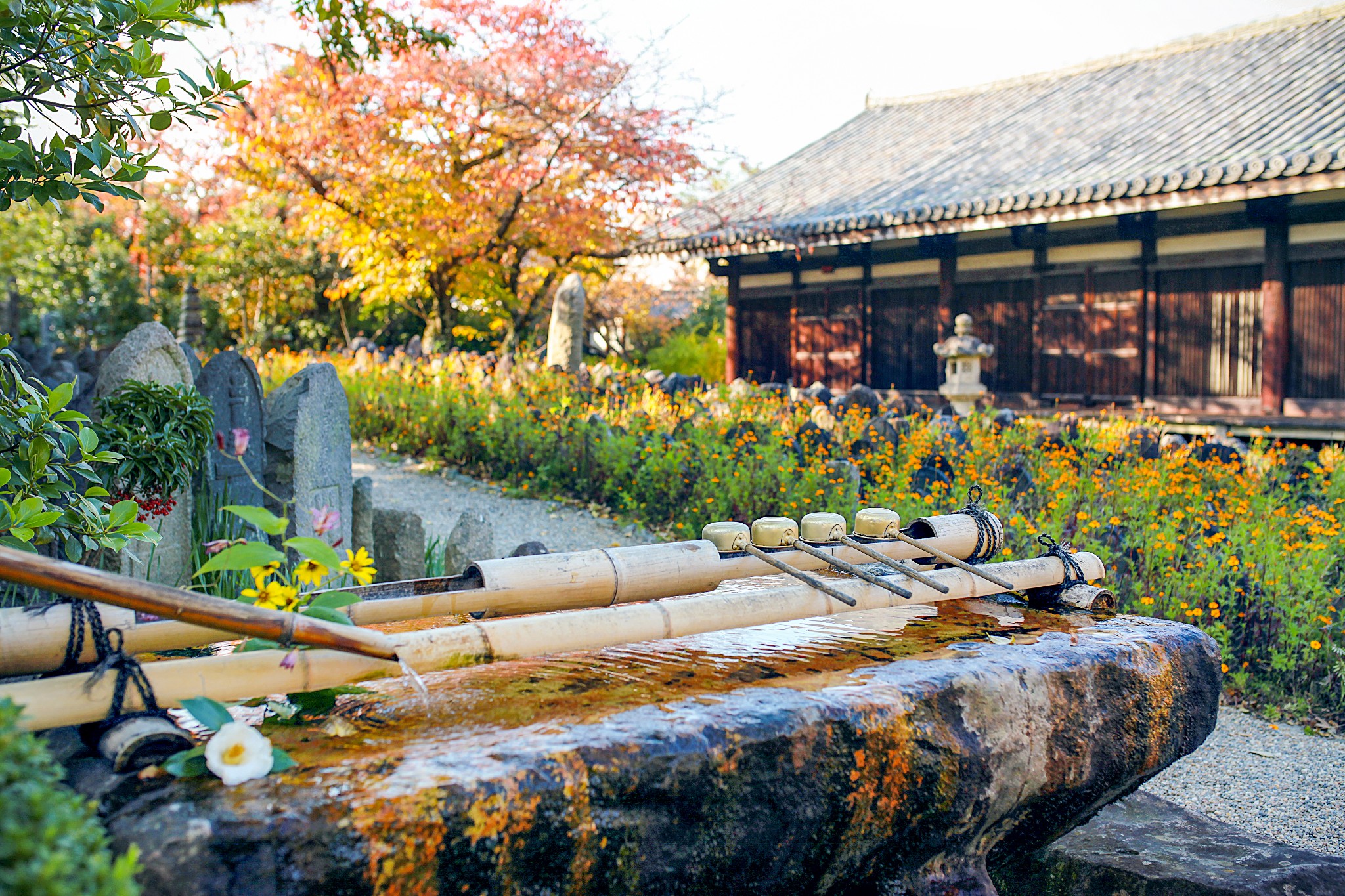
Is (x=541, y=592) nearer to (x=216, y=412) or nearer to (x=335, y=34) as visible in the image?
(x=216, y=412)

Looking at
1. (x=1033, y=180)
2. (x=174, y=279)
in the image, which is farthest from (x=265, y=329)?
(x=1033, y=180)

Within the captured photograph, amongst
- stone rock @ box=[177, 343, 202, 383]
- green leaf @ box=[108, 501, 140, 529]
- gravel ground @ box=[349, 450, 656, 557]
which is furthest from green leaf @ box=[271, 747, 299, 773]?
gravel ground @ box=[349, 450, 656, 557]

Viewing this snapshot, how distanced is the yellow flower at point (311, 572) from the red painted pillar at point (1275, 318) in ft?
32.2

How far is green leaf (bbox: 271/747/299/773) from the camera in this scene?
1061 millimetres

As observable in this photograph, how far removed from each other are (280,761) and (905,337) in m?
11.2

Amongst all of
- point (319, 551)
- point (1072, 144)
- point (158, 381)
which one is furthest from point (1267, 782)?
point (1072, 144)

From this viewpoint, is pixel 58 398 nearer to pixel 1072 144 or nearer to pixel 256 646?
pixel 256 646

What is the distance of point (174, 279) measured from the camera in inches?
665

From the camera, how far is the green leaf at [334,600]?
1.31 meters

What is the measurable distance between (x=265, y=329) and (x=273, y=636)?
16435mm

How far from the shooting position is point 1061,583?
7.23 ft

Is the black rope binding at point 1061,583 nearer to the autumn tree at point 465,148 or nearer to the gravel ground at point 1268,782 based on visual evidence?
the gravel ground at point 1268,782

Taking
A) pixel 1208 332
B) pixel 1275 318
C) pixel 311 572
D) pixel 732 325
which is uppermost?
pixel 732 325

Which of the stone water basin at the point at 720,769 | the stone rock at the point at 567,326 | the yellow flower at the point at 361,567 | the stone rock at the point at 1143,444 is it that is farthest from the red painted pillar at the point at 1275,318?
the yellow flower at the point at 361,567
